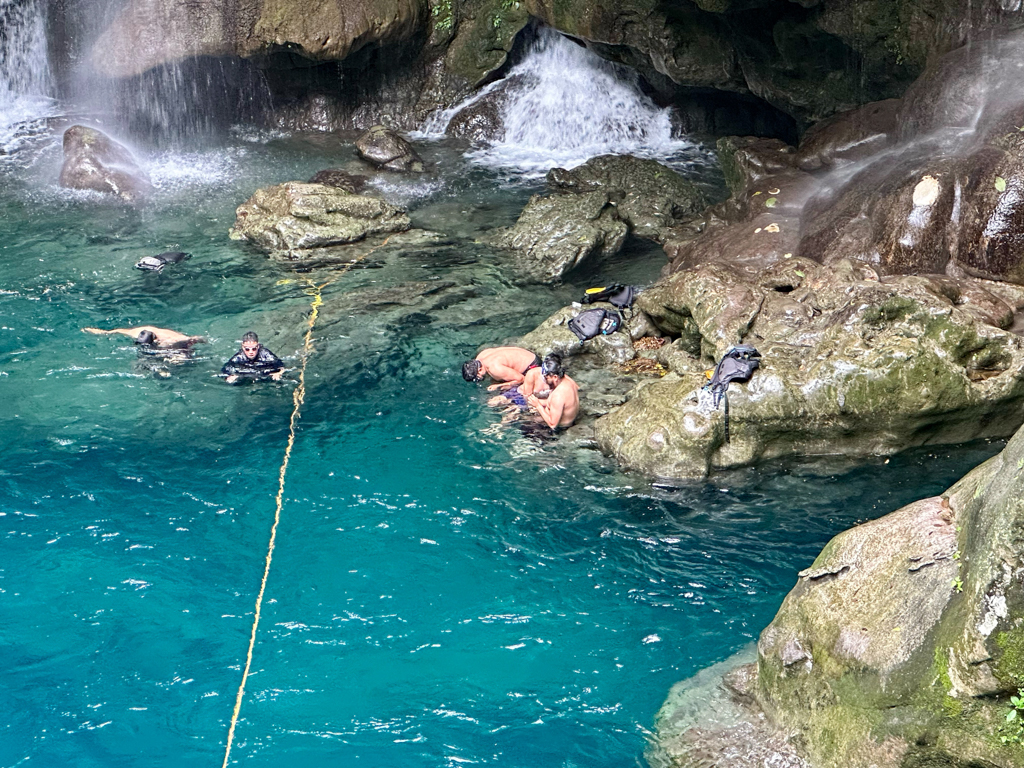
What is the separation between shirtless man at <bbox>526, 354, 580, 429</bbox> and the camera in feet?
30.9

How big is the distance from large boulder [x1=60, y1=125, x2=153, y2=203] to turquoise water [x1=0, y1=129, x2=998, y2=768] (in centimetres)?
381

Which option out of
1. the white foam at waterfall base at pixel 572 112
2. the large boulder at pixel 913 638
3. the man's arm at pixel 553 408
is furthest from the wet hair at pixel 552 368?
the white foam at waterfall base at pixel 572 112

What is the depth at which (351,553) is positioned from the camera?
8.18 m

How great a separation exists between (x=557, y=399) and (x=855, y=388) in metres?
2.62

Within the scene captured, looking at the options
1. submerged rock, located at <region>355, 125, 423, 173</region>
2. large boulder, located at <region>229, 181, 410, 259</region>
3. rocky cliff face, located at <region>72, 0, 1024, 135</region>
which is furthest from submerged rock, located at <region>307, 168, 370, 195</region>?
rocky cliff face, located at <region>72, 0, 1024, 135</region>

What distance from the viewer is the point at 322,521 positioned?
854 centimetres

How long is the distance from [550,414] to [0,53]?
47.2 ft

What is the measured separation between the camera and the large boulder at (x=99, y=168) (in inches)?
607

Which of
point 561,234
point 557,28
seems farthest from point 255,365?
point 557,28

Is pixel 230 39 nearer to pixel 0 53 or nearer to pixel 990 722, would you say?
pixel 0 53

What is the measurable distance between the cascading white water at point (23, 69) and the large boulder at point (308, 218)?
19.8ft

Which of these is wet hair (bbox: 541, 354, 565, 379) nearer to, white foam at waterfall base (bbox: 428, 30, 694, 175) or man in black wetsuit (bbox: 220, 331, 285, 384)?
man in black wetsuit (bbox: 220, 331, 285, 384)

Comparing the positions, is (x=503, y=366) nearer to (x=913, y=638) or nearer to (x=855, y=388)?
(x=855, y=388)

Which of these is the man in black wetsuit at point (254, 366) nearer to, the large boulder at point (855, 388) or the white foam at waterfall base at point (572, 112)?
the large boulder at point (855, 388)
